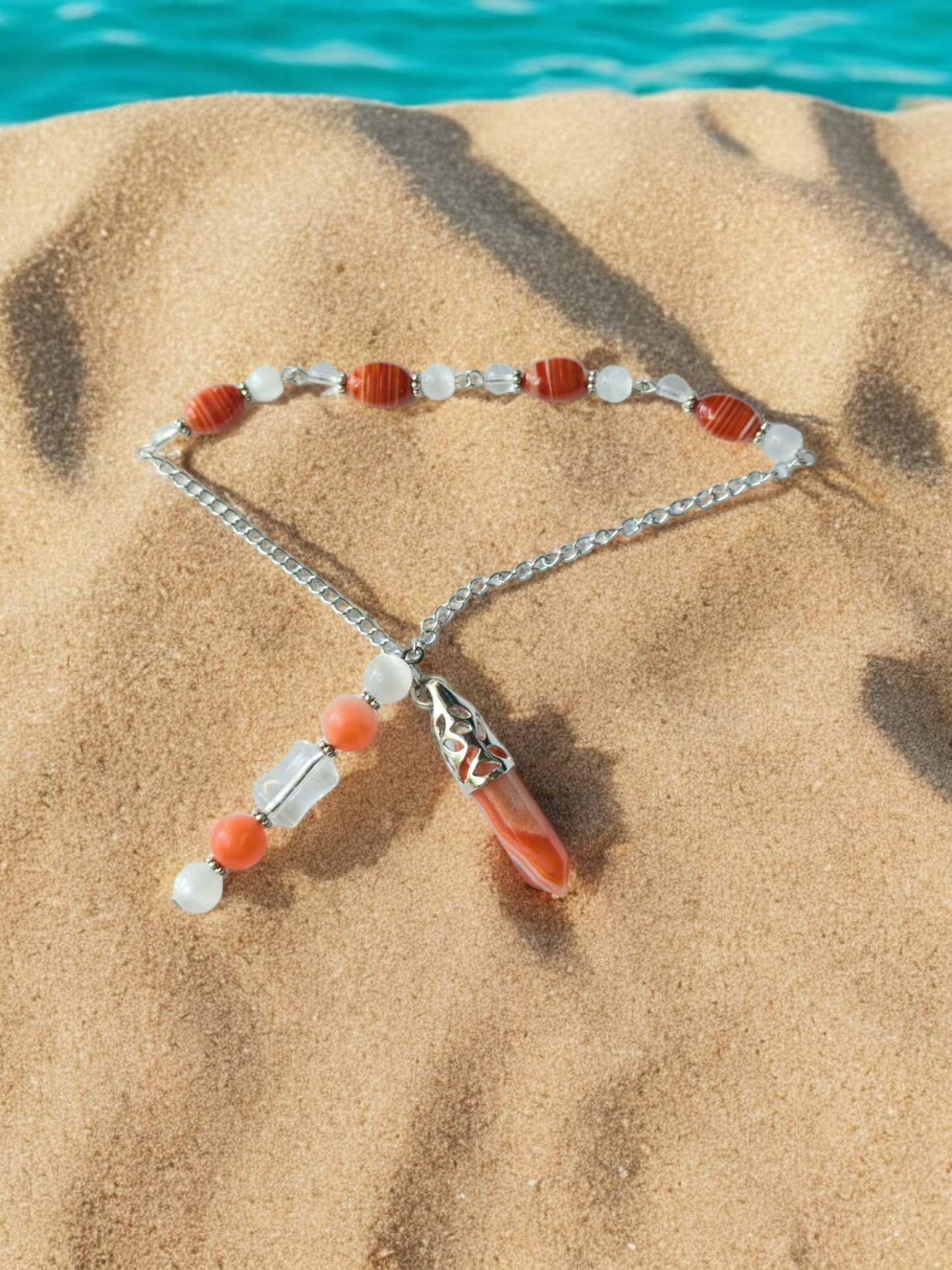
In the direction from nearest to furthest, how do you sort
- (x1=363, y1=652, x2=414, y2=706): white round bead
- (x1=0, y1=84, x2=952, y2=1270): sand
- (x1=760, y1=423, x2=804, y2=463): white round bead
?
1. (x1=0, y1=84, x2=952, y2=1270): sand
2. (x1=363, y1=652, x2=414, y2=706): white round bead
3. (x1=760, y1=423, x2=804, y2=463): white round bead

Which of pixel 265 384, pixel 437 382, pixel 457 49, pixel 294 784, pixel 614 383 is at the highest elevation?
pixel 457 49

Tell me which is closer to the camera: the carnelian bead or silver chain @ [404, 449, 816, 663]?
the carnelian bead

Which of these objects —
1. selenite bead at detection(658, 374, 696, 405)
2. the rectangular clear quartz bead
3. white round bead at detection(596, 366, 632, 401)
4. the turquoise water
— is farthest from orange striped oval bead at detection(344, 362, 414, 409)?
the turquoise water

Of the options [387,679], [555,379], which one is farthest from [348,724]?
[555,379]

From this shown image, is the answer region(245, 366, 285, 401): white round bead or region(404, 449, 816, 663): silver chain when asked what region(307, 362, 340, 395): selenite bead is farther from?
region(404, 449, 816, 663): silver chain

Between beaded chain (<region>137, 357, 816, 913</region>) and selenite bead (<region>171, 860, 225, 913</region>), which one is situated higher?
beaded chain (<region>137, 357, 816, 913</region>)

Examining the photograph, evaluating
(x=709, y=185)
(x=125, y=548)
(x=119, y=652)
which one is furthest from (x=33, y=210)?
(x=709, y=185)

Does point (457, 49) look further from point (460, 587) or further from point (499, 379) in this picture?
point (460, 587)

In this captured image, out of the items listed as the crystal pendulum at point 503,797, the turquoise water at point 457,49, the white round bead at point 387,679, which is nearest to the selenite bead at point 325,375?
the white round bead at point 387,679

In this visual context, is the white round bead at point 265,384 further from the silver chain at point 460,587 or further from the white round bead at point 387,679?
the white round bead at point 387,679
